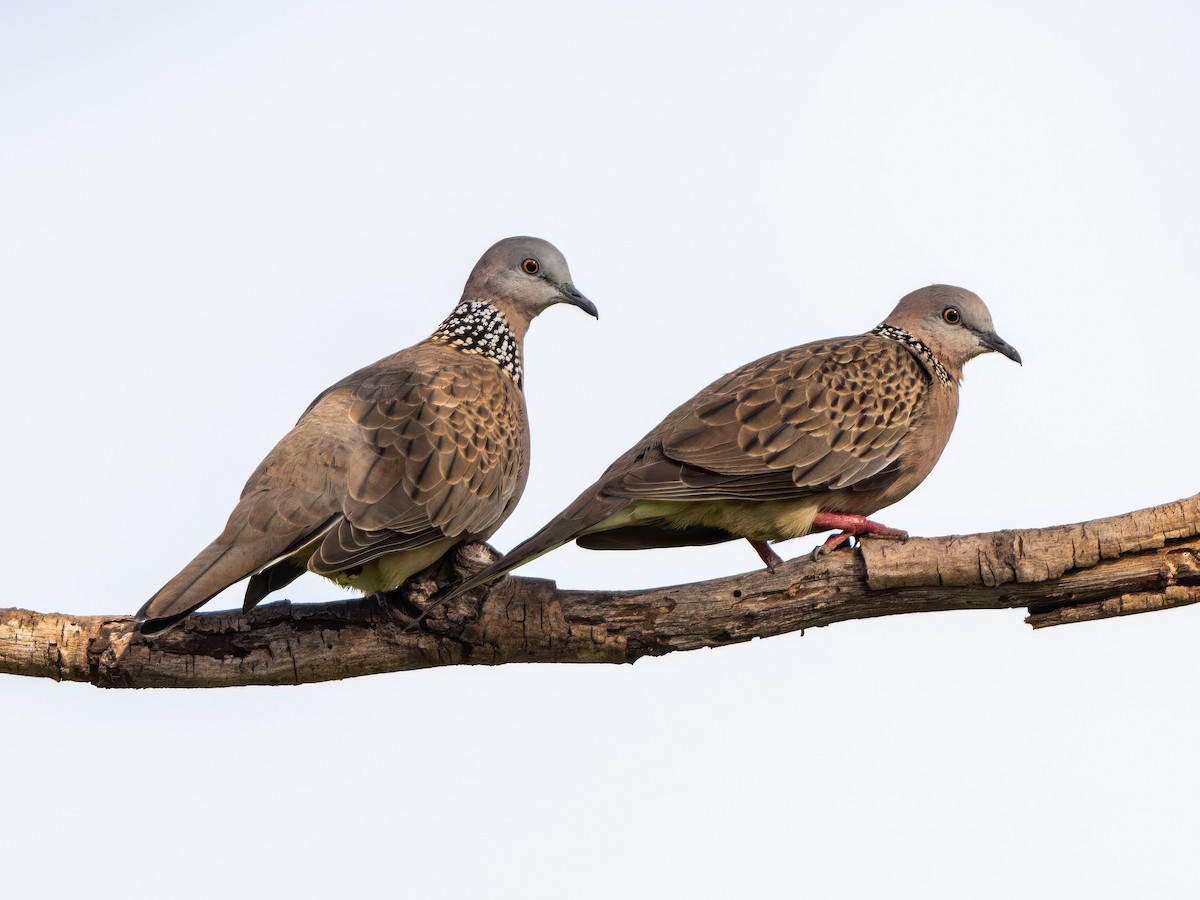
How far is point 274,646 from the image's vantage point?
16.6 ft

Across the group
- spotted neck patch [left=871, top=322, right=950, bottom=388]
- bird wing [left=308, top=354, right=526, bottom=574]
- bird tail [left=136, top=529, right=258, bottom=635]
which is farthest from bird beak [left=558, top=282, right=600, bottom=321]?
bird tail [left=136, top=529, right=258, bottom=635]

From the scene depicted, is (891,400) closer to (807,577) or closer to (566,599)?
(807,577)

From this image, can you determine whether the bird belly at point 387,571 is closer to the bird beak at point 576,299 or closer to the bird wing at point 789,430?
the bird wing at point 789,430

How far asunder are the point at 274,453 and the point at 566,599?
4.26 ft

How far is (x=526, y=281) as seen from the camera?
257 inches

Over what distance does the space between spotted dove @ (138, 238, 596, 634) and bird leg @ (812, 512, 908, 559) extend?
130 cm

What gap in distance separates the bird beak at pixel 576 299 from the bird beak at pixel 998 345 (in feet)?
5.99

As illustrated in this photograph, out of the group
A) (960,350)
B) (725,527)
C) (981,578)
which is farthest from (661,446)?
(960,350)

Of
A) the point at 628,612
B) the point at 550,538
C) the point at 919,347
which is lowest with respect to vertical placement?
the point at 628,612

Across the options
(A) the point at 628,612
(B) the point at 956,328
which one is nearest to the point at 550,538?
(A) the point at 628,612

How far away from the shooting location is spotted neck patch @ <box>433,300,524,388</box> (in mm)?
6297

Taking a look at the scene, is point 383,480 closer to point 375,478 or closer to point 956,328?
point 375,478

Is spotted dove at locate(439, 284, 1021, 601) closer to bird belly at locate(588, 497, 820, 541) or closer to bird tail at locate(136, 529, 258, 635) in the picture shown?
bird belly at locate(588, 497, 820, 541)

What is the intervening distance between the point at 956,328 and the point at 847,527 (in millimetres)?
1469
